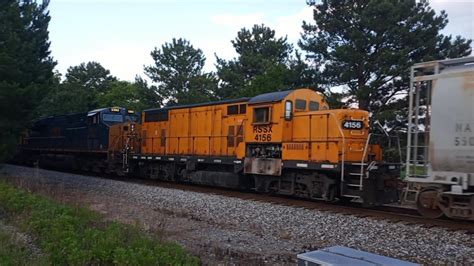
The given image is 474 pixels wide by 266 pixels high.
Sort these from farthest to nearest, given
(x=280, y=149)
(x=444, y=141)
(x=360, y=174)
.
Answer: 1. (x=280, y=149)
2. (x=360, y=174)
3. (x=444, y=141)

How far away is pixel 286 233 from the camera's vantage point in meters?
9.88

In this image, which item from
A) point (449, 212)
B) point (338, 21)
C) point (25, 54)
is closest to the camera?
point (449, 212)

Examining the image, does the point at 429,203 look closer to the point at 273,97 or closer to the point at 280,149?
the point at 280,149

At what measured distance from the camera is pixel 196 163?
67.8 feet

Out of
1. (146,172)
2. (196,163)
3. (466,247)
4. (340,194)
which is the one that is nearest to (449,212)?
(466,247)

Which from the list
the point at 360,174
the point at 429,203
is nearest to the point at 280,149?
the point at 360,174

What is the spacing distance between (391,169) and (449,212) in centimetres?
344

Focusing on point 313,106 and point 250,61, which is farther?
point 250,61

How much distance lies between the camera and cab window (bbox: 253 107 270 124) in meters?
17.1

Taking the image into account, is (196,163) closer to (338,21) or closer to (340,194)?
(340,194)

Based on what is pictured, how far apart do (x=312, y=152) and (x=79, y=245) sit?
10049 mm

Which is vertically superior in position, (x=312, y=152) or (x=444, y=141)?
(x=444, y=141)

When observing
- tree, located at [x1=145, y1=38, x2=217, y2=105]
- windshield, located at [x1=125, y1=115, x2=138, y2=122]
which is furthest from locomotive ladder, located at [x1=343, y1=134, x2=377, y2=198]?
tree, located at [x1=145, y1=38, x2=217, y2=105]

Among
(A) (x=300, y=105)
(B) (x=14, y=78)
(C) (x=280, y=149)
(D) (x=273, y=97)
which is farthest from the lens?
(B) (x=14, y=78)
